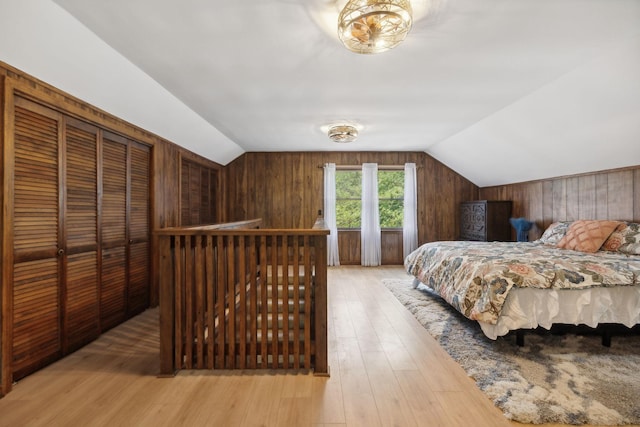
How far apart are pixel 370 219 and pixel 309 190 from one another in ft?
4.42

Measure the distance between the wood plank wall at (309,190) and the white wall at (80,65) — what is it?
7.36 ft

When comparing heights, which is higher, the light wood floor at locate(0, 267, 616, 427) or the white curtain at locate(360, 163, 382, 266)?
the white curtain at locate(360, 163, 382, 266)

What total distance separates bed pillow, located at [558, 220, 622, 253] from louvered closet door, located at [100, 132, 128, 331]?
4903 mm

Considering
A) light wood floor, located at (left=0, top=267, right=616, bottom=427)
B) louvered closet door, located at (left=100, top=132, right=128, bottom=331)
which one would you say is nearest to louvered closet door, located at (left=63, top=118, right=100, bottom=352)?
louvered closet door, located at (left=100, top=132, right=128, bottom=331)

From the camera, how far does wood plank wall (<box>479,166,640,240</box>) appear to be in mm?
3189

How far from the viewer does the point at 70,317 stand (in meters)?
2.35

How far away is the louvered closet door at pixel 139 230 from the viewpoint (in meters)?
3.15

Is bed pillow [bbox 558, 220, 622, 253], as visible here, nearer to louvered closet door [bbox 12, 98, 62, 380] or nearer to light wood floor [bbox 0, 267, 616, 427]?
light wood floor [bbox 0, 267, 616, 427]

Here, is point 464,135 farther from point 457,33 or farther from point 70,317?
point 70,317

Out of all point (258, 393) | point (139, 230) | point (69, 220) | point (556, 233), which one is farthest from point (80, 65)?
point (556, 233)

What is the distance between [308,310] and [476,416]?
117cm

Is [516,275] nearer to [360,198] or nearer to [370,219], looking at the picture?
[370,219]

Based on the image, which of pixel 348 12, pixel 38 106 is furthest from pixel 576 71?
pixel 38 106

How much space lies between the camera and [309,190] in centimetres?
570
